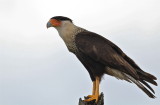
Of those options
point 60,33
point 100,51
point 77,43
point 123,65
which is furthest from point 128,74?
point 60,33

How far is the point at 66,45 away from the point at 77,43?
0.34m

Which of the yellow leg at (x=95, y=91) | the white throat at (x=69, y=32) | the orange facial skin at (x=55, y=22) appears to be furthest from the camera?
the orange facial skin at (x=55, y=22)

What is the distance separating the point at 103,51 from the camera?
7312 mm

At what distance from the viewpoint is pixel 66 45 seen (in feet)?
24.9

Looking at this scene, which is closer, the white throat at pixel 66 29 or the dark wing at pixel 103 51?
the dark wing at pixel 103 51

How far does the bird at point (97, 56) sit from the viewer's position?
7039 millimetres

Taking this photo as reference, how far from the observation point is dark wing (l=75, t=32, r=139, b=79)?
23.2ft

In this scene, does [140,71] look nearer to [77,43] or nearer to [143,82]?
[143,82]

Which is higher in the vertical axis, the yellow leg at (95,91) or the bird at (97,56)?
the bird at (97,56)

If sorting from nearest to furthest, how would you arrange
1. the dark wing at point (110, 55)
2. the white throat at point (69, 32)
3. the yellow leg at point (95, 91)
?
the yellow leg at point (95, 91) → the dark wing at point (110, 55) → the white throat at point (69, 32)

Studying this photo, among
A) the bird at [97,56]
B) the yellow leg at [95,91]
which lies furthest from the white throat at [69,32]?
the yellow leg at [95,91]

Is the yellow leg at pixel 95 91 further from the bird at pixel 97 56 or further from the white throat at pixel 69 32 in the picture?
the white throat at pixel 69 32

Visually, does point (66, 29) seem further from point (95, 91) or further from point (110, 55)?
point (95, 91)

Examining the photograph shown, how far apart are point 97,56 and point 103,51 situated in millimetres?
217
